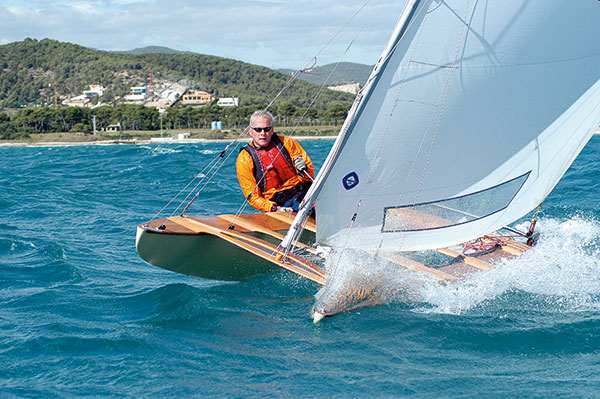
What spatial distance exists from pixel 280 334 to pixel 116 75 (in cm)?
11851

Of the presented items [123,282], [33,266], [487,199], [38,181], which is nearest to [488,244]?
[487,199]

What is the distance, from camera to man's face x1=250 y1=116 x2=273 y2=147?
6461 millimetres

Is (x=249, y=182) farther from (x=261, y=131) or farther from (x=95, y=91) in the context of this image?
(x=95, y=91)

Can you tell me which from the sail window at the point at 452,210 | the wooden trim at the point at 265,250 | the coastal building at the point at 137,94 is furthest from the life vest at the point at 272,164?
the coastal building at the point at 137,94

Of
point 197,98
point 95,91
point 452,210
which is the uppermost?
point 95,91

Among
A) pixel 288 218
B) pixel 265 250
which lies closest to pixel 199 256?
pixel 265 250

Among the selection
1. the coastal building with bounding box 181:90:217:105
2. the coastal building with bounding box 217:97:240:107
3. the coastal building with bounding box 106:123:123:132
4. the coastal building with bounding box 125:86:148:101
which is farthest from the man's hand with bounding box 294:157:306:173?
the coastal building with bounding box 125:86:148:101

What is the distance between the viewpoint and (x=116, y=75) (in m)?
117

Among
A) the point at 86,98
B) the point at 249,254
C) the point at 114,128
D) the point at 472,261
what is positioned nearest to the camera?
the point at 472,261

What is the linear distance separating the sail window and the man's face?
5.28 feet

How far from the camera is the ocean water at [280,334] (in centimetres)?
400

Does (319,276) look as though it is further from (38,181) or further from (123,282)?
(38,181)

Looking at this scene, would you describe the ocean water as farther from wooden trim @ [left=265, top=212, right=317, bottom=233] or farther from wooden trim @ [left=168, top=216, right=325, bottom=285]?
wooden trim @ [left=265, top=212, right=317, bottom=233]

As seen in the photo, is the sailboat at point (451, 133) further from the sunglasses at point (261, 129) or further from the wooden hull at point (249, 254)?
the sunglasses at point (261, 129)
